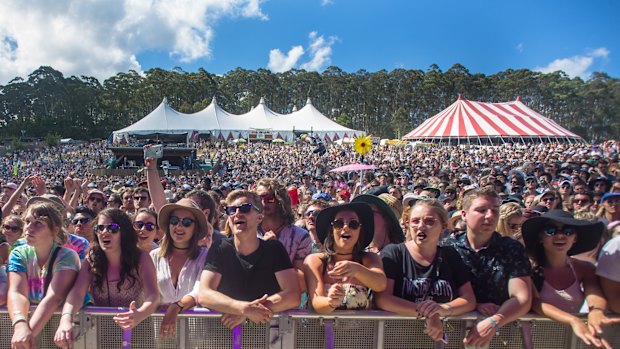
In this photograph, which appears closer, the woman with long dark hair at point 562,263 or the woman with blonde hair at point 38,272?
the woman with blonde hair at point 38,272

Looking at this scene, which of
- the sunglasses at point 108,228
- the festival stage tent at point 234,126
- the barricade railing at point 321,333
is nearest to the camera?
the barricade railing at point 321,333

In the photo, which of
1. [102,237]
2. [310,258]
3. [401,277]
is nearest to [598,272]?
[401,277]

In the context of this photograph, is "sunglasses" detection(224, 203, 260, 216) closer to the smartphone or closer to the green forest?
the smartphone

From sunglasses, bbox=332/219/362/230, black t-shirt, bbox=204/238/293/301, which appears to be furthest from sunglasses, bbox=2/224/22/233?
sunglasses, bbox=332/219/362/230

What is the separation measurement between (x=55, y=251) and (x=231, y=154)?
32109 millimetres

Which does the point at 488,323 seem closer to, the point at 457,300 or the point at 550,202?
the point at 457,300

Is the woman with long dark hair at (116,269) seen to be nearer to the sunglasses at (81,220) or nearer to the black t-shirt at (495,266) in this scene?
the sunglasses at (81,220)

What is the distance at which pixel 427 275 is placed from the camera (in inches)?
81.1

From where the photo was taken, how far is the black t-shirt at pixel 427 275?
2047mm

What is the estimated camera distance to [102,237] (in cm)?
225

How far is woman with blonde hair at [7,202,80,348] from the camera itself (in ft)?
6.55

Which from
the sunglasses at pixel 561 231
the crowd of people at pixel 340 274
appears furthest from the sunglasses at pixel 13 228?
the sunglasses at pixel 561 231

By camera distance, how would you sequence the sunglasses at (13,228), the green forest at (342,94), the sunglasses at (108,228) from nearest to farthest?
1. the sunglasses at (108,228)
2. the sunglasses at (13,228)
3. the green forest at (342,94)

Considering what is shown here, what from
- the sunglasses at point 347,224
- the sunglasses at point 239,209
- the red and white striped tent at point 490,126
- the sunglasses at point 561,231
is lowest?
the sunglasses at point 561,231
